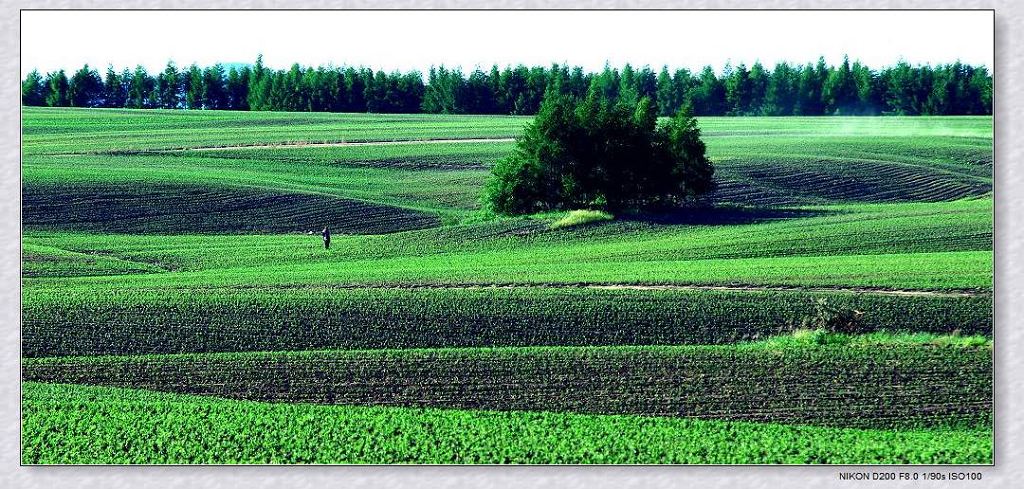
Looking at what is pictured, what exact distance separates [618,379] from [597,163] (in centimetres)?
1701

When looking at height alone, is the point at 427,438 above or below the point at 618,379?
below

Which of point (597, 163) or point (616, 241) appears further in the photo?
point (597, 163)

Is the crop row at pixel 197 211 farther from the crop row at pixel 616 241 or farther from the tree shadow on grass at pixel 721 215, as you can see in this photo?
the tree shadow on grass at pixel 721 215

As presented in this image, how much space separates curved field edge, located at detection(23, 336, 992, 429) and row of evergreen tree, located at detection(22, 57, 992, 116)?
15949 mm

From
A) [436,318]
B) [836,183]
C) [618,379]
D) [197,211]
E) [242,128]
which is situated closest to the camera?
[618,379]

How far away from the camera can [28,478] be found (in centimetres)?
1977

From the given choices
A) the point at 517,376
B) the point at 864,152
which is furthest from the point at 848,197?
the point at 517,376

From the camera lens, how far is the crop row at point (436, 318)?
2550cm

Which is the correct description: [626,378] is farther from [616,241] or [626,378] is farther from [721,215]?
[721,215]

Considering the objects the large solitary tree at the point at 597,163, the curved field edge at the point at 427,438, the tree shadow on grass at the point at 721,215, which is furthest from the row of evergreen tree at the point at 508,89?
the curved field edge at the point at 427,438

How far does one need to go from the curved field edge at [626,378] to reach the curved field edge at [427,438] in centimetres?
58

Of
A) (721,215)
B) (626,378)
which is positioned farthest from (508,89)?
(626,378)

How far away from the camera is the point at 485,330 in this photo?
2620 centimetres

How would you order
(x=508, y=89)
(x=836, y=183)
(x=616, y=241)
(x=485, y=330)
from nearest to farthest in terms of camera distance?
(x=485, y=330)
(x=616, y=241)
(x=836, y=183)
(x=508, y=89)
